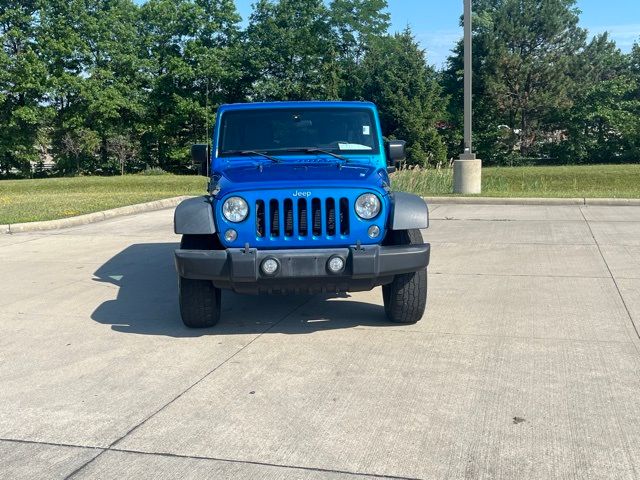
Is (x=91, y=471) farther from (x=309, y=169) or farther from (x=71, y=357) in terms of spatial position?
(x=309, y=169)

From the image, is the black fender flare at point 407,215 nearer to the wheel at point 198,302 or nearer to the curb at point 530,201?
the wheel at point 198,302

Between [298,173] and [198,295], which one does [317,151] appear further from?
[198,295]

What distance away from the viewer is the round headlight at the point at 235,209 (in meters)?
5.18

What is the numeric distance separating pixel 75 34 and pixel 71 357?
43577mm

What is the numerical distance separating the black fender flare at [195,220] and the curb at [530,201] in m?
11.2

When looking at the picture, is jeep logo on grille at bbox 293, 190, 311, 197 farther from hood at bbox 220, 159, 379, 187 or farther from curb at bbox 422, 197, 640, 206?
curb at bbox 422, 197, 640, 206

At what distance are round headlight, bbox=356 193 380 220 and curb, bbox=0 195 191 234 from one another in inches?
339

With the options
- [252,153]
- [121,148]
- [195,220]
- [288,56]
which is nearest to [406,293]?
[195,220]

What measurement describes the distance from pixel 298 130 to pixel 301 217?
152 centimetres

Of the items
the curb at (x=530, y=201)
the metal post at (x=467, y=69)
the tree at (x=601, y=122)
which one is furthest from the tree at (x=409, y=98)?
the curb at (x=530, y=201)

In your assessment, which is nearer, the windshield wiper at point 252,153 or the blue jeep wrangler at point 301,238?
the blue jeep wrangler at point 301,238

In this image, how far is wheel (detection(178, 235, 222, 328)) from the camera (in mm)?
5457

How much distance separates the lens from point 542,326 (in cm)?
572

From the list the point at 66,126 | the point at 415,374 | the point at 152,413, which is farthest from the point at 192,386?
the point at 66,126
